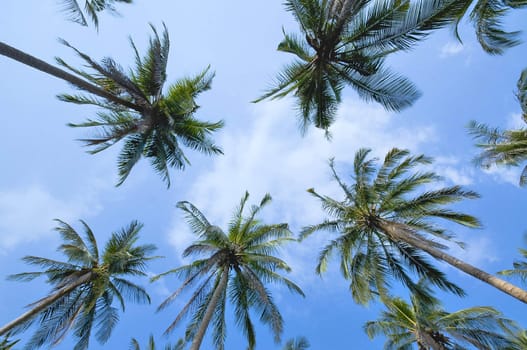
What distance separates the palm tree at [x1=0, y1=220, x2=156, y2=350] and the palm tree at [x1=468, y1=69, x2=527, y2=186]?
18.2 metres

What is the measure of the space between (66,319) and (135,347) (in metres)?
3.71

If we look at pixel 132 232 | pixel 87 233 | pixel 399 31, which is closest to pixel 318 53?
pixel 399 31

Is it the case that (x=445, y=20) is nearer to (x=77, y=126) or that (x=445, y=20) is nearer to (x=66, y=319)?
(x=77, y=126)

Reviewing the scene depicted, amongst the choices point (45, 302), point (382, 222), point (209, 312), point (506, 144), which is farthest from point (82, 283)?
point (506, 144)

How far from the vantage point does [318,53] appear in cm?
1127

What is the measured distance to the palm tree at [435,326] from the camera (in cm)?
1259

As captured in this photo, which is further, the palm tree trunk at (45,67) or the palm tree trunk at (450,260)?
the palm tree trunk at (45,67)

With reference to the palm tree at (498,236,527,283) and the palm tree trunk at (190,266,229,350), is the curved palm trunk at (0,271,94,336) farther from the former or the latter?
the palm tree at (498,236,527,283)

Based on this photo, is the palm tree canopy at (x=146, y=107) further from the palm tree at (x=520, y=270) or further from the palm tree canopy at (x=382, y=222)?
the palm tree at (x=520, y=270)

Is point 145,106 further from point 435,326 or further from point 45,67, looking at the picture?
point 435,326

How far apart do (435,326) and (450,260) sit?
4845 millimetres

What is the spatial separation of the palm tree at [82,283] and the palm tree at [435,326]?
1281 centimetres

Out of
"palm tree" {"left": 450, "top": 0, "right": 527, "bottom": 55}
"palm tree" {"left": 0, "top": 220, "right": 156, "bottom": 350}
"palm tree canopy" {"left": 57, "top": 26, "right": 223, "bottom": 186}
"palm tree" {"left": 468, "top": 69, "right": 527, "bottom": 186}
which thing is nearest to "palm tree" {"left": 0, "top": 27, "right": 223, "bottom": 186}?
"palm tree canopy" {"left": 57, "top": 26, "right": 223, "bottom": 186}

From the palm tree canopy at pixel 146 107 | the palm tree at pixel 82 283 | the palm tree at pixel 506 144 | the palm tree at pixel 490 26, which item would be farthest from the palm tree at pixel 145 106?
the palm tree at pixel 506 144
